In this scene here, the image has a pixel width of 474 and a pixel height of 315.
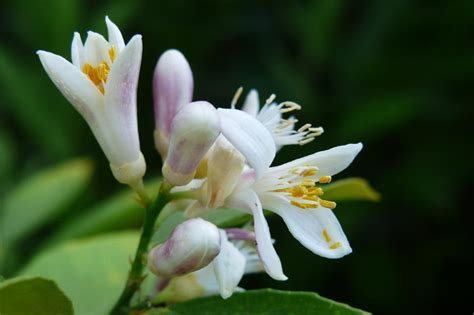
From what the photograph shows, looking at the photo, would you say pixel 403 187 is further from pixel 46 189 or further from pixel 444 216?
pixel 46 189

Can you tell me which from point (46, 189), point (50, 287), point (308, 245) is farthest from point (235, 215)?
point (46, 189)

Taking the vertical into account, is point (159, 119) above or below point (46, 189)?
above

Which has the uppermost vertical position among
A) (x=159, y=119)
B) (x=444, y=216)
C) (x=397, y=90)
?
(x=159, y=119)

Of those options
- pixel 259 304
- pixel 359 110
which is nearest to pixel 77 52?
pixel 259 304

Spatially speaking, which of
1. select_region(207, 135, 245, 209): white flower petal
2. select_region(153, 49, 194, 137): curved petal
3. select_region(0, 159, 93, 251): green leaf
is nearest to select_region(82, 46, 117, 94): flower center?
select_region(153, 49, 194, 137): curved petal

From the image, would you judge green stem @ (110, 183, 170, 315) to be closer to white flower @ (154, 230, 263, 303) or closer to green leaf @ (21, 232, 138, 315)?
white flower @ (154, 230, 263, 303)

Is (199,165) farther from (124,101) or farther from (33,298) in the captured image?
(33,298)

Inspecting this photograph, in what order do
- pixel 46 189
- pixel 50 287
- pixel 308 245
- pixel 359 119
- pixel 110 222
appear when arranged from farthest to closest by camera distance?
pixel 359 119 < pixel 46 189 < pixel 110 222 < pixel 308 245 < pixel 50 287
